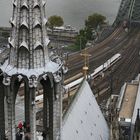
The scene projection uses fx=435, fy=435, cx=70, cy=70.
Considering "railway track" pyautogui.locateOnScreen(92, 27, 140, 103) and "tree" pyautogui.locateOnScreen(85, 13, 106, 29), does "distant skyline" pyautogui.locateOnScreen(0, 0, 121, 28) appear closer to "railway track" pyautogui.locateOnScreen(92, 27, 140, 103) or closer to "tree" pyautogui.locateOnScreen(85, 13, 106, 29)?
"tree" pyautogui.locateOnScreen(85, 13, 106, 29)

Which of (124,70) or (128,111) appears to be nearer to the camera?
(128,111)

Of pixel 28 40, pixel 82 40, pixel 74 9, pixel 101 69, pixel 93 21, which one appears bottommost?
pixel 101 69

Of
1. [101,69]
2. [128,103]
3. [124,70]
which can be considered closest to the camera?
[128,103]

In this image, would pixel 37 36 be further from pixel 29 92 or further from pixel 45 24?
pixel 29 92

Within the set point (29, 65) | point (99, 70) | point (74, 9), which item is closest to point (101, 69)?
point (99, 70)

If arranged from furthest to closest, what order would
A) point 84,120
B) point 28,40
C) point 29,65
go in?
point 84,120 → point 29,65 → point 28,40

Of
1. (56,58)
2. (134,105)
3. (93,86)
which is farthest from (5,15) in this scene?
(56,58)

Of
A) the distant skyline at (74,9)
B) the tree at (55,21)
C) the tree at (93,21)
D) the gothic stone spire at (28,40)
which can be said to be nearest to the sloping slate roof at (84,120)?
the gothic stone spire at (28,40)

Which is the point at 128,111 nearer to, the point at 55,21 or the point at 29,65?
the point at 29,65

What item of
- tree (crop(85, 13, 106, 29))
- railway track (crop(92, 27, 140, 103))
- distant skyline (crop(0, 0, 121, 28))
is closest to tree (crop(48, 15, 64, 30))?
tree (crop(85, 13, 106, 29))
